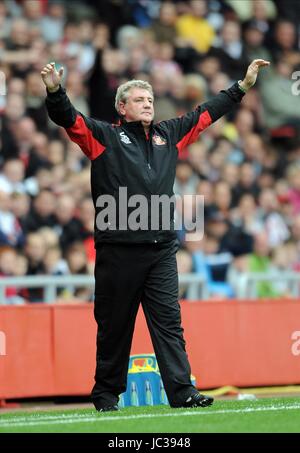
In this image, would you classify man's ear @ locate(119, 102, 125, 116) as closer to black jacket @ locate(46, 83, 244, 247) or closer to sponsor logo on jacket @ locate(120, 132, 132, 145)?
black jacket @ locate(46, 83, 244, 247)

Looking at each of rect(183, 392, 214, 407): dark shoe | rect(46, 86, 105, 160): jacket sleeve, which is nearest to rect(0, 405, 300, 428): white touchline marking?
rect(183, 392, 214, 407): dark shoe

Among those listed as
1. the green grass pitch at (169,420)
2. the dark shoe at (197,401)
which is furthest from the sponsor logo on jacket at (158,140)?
the green grass pitch at (169,420)

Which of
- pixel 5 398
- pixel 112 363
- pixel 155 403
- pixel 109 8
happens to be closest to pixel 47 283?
pixel 5 398

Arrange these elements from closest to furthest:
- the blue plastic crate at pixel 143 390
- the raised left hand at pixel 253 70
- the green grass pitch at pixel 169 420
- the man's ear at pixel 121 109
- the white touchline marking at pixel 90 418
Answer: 1. the green grass pitch at pixel 169 420
2. the white touchline marking at pixel 90 418
3. the man's ear at pixel 121 109
4. the raised left hand at pixel 253 70
5. the blue plastic crate at pixel 143 390

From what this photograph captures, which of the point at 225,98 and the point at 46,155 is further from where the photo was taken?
the point at 46,155

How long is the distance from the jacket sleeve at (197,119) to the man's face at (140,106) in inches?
8.3

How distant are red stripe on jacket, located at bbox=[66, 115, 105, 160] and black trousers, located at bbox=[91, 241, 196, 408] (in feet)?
2.23

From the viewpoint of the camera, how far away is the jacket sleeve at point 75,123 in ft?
29.3

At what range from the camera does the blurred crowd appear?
46.9 ft

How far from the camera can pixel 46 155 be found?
1520 centimetres

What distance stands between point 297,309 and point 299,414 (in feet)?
15.7

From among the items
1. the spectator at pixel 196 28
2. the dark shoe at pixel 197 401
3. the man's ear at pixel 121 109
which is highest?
the spectator at pixel 196 28

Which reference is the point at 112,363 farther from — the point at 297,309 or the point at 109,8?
the point at 109,8

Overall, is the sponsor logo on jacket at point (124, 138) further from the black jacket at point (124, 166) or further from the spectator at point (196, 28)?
the spectator at point (196, 28)
